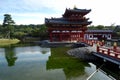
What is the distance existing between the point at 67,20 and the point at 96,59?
2398cm

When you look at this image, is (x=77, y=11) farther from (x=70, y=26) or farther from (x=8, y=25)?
(x=8, y=25)

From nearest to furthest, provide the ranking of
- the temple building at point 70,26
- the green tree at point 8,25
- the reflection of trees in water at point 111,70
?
the reflection of trees in water at point 111,70, the temple building at point 70,26, the green tree at point 8,25

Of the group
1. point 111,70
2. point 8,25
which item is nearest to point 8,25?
point 8,25

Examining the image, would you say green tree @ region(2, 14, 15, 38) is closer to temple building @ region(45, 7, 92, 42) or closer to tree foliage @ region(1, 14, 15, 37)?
tree foliage @ region(1, 14, 15, 37)

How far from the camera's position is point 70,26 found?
1625 inches

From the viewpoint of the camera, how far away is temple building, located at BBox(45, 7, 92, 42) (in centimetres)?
4000

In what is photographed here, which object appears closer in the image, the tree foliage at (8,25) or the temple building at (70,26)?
the temple building at (70,26)

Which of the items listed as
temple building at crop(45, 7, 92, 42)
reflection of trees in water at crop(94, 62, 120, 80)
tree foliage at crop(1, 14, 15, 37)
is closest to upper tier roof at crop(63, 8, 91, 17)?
temple building at crop(45, 7, 92, 42)

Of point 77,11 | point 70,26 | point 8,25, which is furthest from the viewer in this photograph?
point 8,25

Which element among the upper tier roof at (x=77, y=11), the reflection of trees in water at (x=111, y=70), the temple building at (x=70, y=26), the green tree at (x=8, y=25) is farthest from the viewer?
the green tree at (x=8, y=25)

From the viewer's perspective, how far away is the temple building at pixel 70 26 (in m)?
40.0

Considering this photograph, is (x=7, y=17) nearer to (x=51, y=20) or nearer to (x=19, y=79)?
(x=51, y=20)

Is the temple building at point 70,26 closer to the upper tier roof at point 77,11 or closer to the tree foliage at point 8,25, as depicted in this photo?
the upper tier roof at point 77,11

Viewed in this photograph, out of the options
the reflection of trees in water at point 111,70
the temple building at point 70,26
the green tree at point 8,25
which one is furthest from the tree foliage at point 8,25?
the reflection of trees in water at point 111,70
